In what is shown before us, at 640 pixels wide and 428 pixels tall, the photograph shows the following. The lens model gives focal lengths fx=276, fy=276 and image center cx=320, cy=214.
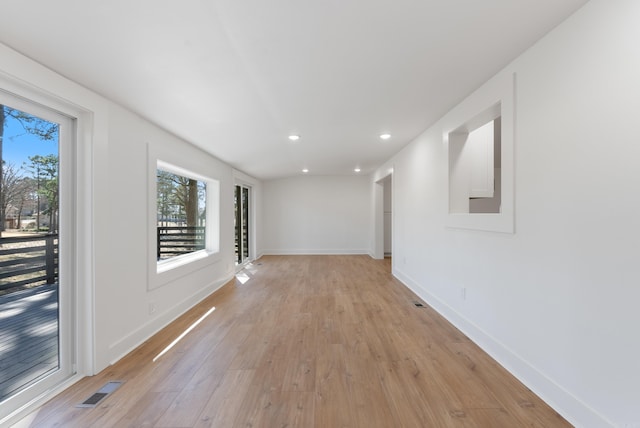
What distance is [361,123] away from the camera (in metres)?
3.31

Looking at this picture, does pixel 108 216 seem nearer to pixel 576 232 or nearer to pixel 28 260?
pixel 28 260

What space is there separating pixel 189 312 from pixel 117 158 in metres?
2.01

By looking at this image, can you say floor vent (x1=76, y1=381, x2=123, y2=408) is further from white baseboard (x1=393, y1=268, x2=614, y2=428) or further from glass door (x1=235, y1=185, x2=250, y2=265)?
glass door (x1=235, y1=185, x2=250, y2=265)

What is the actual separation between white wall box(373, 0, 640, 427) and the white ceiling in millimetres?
273

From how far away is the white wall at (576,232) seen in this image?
4.29ft

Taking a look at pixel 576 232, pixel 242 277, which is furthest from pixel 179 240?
pixel 576 232

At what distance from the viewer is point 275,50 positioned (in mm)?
1788

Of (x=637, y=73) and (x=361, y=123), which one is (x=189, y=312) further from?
(x=637, y=73)

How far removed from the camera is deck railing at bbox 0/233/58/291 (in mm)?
1656

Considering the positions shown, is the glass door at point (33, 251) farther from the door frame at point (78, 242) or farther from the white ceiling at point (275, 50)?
the white ceiling at point (275, 50)

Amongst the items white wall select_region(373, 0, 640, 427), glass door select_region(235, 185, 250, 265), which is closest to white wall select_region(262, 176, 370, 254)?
glass door select_region(235, 185, 250, 265)

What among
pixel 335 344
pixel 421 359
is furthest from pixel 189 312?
pixel 421 359

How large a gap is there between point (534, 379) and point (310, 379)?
151 cm

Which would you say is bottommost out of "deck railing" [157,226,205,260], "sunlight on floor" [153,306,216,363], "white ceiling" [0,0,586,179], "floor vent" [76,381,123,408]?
"sunlight on floor" [153,306,216,363]
